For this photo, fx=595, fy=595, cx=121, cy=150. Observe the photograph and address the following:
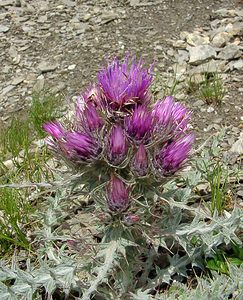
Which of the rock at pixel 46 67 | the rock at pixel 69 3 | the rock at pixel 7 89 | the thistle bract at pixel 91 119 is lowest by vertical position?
the rock at pixel 7 89

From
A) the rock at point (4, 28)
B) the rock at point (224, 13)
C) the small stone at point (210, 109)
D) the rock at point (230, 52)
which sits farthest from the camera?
the rock at point (4, 28)

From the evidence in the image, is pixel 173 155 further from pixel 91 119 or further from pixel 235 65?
pixel 235 65

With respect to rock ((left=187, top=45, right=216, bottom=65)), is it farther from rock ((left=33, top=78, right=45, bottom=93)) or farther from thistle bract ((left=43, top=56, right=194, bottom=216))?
thistle bract ((left=43, top=56, right=194, bottom=216))

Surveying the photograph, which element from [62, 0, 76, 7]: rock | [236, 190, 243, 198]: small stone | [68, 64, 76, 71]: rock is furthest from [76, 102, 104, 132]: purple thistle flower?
[62, 0, 76, 7]: rock

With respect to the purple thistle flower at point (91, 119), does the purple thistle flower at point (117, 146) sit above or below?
below

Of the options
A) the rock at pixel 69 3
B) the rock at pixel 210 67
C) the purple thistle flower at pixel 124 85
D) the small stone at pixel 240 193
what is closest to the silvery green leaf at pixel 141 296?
the purple thistle flower at pixel 124 85

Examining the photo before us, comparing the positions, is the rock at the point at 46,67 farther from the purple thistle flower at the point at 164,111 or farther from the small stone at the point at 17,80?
the purple thistle flower at the point at 164,111

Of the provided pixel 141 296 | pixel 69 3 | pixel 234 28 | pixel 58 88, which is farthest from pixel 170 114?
pixel 69 3
